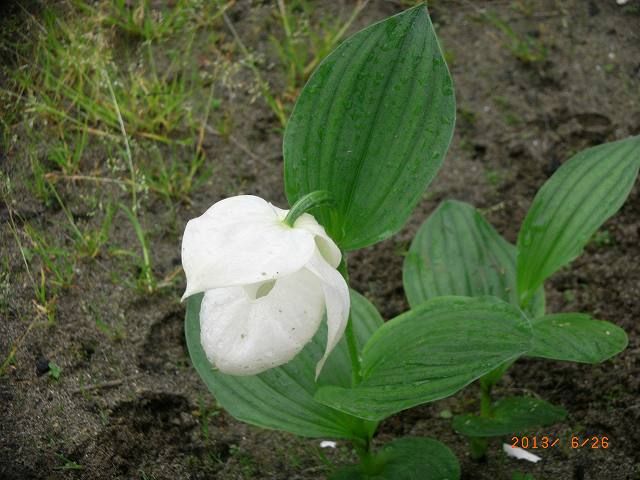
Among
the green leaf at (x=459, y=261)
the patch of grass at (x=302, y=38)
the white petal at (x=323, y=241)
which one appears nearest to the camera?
the white petal at (x=323, y=241)

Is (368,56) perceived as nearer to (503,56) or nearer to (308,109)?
(308,109)

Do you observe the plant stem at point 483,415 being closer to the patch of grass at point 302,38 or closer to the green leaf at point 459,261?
the green leaf at point 459,261

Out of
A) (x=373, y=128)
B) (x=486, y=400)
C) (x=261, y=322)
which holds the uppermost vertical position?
(x=373, y=128)

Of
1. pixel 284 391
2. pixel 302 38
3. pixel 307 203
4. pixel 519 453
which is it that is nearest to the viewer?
pixel 307 203

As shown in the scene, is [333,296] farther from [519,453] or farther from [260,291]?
[519,453]

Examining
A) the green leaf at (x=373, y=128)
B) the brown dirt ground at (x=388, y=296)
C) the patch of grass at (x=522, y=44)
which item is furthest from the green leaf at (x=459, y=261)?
the patch of grass at (x=522, y=44)

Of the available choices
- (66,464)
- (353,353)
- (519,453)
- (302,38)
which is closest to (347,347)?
(353,353)

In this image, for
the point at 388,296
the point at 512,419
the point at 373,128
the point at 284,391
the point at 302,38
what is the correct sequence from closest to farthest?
the point at 373,128 → the point at 284,391 → the point at 512,419 → the point at 388,296 → the point at 302,38

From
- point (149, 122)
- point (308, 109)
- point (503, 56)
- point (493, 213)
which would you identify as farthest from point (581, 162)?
point (149, 122)
